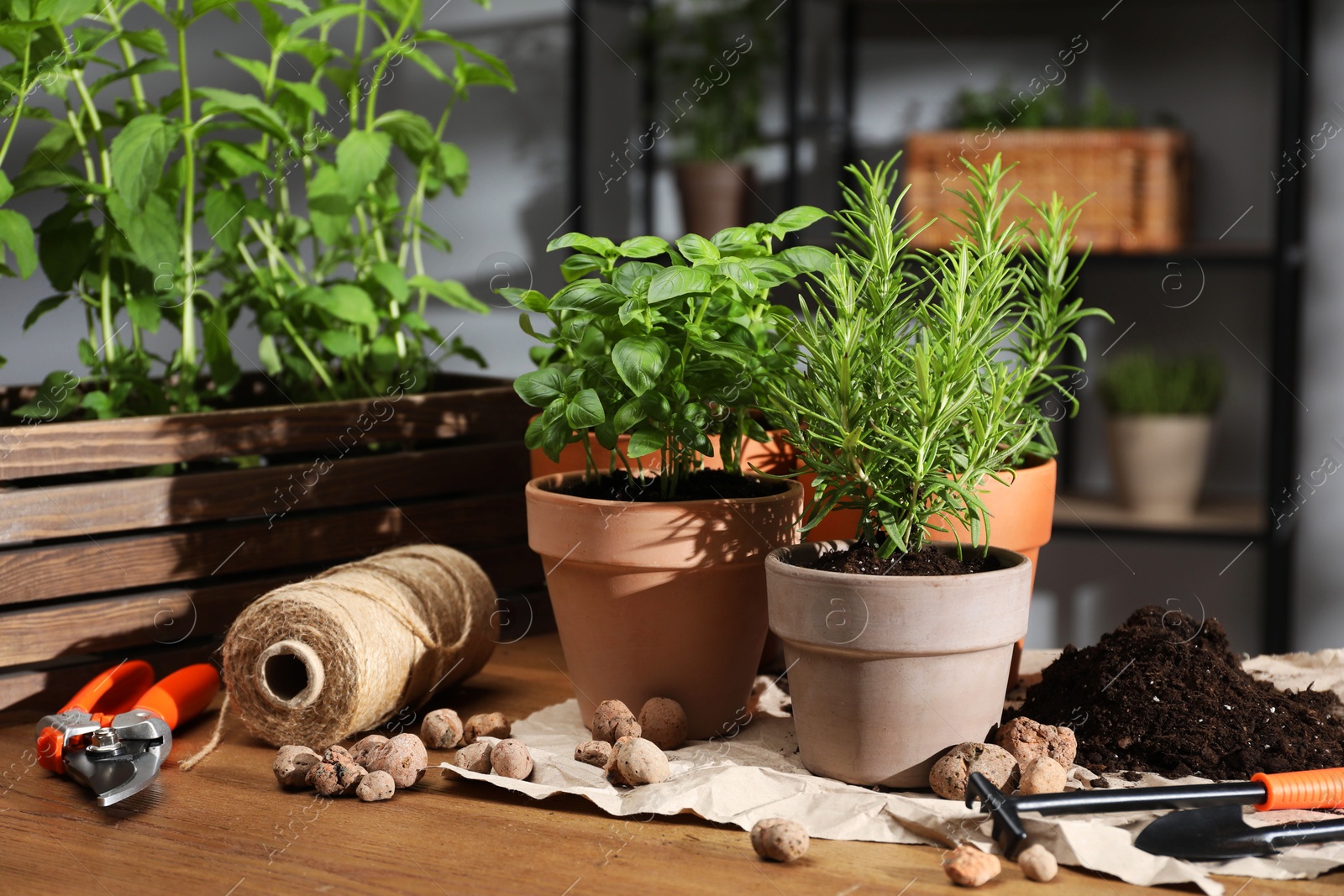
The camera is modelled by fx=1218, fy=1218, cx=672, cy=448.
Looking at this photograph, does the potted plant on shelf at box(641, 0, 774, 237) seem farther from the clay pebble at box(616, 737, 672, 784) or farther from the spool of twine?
the clay pebble at box(616, 737, 672, 784)

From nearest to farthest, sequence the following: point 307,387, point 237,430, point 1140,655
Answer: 1. point 1140,655
2. point 237,430
3. point 307,387

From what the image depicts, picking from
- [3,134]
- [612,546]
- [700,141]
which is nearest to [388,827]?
[612,546]

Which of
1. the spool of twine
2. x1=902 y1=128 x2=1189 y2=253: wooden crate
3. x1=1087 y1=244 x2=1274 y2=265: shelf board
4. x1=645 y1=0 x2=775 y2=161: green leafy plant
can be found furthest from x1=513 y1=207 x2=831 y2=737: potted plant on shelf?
x1=645 y1=0 x2=775 y2=161: green leafy plant

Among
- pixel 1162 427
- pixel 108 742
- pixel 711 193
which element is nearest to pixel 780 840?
pixel 108 742

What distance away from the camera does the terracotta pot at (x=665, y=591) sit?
2.73 ft

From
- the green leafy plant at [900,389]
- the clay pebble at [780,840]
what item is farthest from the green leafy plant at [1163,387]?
the clay pebble at [780,840]

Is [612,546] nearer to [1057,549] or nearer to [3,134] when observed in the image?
[3,134]

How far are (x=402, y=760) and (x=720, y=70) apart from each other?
2010 millimetres

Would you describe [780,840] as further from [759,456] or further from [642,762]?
[759,456]

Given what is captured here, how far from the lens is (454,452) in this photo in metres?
1.19

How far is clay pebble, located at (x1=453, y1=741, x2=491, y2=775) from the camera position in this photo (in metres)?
0.82

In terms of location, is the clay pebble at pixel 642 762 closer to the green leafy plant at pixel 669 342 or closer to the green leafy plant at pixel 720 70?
the green leafy plant at pixel 669 342

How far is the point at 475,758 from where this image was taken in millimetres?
827

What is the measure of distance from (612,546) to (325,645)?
22 cm
